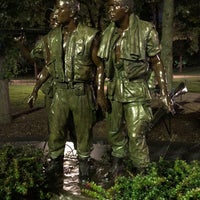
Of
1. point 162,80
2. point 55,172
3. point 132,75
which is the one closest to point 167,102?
point 162,80

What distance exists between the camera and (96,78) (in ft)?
15.6

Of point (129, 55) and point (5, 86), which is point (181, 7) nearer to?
point (5, 86)

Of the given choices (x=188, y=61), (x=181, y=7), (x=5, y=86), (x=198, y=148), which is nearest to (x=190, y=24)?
(x=181, y=7)

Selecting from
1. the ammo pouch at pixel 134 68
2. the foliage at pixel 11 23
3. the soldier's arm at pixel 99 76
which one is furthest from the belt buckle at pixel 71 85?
the foliage at pixel 11 23

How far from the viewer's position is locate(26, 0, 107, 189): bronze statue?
15.3 feet

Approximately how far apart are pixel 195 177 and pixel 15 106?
40.2 feet

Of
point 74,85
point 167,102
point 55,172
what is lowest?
point 55,172

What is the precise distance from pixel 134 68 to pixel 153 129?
6.30 meters

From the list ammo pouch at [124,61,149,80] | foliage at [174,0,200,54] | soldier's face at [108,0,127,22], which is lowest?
ammo pouch at [124,61,149,80]

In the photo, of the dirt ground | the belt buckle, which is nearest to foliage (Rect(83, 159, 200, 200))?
the belt buckle

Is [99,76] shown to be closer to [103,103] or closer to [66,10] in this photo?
[103,103]

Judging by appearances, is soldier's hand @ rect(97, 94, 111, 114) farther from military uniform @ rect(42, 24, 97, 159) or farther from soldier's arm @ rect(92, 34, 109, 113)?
military uniform @ rect(42, 24, 97, 159)

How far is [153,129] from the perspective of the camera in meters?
10.8

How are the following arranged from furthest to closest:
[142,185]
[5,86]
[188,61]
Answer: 1. [188,61]
2. [5,86]
3. [142,185]
